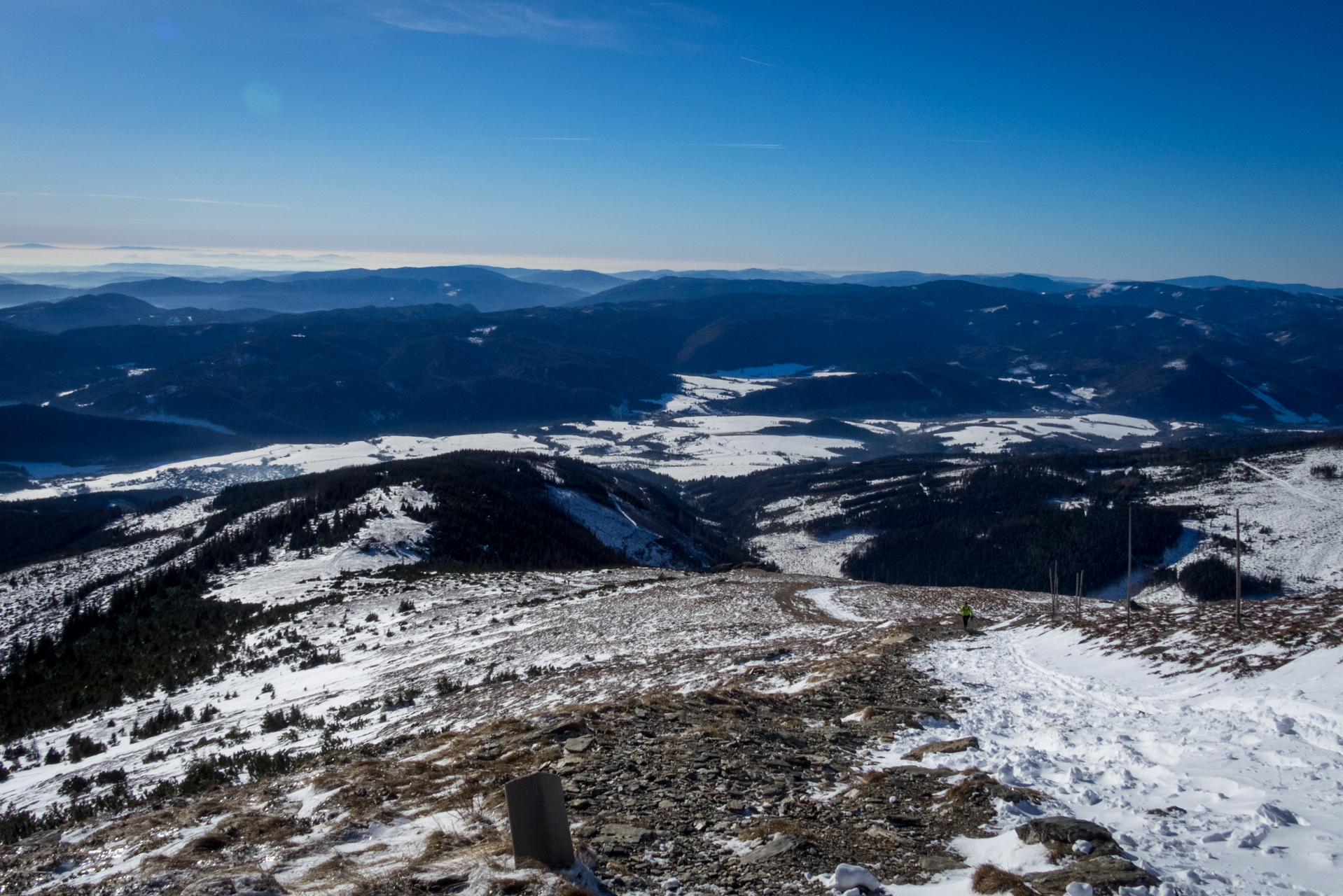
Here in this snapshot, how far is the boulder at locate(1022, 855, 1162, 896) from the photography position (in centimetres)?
650

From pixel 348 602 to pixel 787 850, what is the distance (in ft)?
110

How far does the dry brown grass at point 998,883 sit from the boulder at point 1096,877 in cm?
14

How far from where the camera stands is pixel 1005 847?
756cm

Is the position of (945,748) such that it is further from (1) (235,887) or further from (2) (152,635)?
(2) (152,635)

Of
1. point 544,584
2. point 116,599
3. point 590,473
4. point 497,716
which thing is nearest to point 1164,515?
point 590,473

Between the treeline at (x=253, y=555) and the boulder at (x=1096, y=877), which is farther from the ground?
the boulder at (x=1096, y=877)

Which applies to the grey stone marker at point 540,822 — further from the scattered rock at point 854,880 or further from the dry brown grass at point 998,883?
the dry brown grass at point 998,883

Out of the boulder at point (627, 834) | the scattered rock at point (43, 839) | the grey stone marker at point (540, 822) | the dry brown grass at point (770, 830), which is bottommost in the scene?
the scattered rock at point (43, 839)

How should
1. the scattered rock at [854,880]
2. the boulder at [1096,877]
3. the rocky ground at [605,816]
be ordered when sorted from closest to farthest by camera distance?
the boulder at [1096,877], the scattered rock at [854,880], the rocky ground at [605,816]

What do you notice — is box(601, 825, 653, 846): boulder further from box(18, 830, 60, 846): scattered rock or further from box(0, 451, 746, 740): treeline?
box(0, 451, 746, 740): treeline

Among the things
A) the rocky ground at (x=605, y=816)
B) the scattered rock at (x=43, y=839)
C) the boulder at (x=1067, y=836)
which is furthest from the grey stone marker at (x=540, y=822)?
the scattered rock at (x=43, y=839)

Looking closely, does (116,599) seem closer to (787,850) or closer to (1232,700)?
(787,850)

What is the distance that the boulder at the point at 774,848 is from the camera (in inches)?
295

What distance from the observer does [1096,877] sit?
21.8ft
